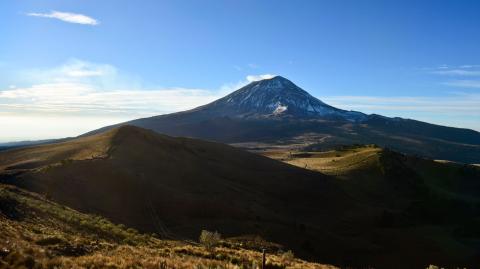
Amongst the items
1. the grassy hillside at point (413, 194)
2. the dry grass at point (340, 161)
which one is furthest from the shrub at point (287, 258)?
the dry grass at point (340, 161)

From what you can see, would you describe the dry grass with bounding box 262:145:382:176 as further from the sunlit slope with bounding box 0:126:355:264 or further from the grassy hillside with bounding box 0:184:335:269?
the grassy hillside with bounding box 0:184:335:269

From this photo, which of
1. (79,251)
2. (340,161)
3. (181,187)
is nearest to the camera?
(79,251)

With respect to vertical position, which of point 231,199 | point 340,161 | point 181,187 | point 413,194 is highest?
point 340,161

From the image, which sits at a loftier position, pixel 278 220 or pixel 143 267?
pixel 143 267

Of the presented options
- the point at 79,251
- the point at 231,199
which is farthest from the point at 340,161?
the point at 79,251

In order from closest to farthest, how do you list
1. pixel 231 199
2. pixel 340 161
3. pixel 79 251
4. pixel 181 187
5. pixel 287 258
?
pixel 79 251, pixel 287 258, pixel 231 199, pixel 181 187, pixel 340 161

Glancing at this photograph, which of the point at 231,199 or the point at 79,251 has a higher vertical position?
the point at 79,251

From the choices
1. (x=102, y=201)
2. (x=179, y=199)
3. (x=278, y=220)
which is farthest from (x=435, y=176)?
(x=102, y=201)

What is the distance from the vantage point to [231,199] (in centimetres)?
5209

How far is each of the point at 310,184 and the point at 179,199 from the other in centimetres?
2749

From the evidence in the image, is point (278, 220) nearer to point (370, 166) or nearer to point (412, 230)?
point (412, 230)

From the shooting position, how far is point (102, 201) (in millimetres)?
42281

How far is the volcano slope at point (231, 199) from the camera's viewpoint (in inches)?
1617

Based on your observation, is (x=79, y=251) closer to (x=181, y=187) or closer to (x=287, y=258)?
(x=287, y=258)
